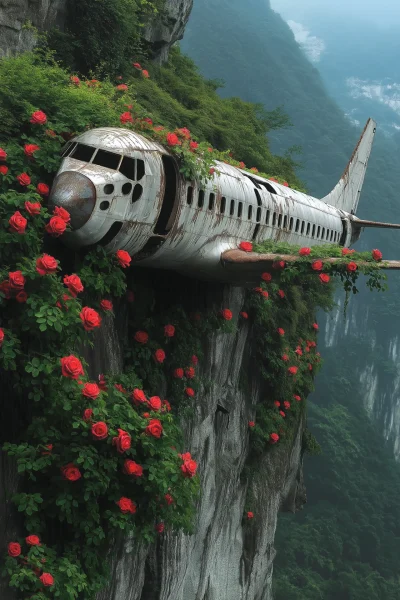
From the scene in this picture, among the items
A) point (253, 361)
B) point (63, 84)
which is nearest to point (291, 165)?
point (253, 361)

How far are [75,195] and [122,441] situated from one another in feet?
10.0

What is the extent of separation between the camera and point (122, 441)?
21.8 feet

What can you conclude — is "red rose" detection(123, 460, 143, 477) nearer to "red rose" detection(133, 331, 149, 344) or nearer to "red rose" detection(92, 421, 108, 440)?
"red rose" detection(92, 421, 108, 440)

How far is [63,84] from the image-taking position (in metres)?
9.73

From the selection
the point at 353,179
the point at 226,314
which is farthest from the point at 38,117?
the point at 353,179

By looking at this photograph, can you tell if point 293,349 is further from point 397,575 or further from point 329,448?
point 329,448

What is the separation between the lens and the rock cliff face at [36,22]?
1524cm

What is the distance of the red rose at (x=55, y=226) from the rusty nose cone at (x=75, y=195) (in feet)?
2.24

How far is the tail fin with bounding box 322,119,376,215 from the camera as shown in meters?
22.2

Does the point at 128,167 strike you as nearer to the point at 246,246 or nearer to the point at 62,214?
the point at 62,214

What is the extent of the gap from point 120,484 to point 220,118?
57.1 ft

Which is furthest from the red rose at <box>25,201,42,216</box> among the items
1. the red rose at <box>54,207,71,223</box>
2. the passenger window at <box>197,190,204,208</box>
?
the passenger window at <box>197,190,204,208</box>

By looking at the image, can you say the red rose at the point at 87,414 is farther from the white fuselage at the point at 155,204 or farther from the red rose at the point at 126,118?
the red rose at the point at 126,118

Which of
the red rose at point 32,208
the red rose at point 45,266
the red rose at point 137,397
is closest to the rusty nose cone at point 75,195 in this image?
the red rose at point 32,208
